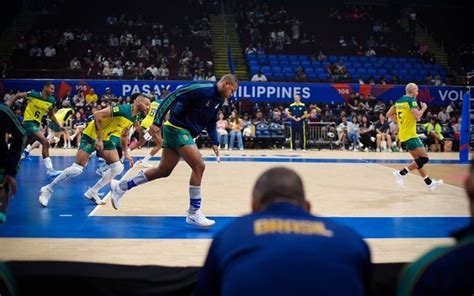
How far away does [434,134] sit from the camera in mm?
19328

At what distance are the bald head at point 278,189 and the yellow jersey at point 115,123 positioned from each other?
5793mm

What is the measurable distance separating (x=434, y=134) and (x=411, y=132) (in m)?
11.3

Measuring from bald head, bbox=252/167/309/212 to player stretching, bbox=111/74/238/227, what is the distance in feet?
12.2

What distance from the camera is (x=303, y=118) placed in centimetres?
1938

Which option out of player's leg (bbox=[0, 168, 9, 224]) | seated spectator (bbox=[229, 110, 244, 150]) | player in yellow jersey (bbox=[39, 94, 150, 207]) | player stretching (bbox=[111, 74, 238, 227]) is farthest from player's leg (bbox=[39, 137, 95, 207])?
seated spectator (bbox=[229, 110, 244, 150])

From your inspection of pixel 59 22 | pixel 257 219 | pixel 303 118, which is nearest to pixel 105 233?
pixel 257 219

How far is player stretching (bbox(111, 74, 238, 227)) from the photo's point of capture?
18.8 feet

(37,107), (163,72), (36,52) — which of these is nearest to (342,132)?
(163,72)

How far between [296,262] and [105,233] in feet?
13.1

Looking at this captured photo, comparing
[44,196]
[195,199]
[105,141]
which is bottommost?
[44,196]

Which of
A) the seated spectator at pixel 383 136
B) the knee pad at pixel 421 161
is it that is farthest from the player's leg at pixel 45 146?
the seated spectator at pixel 383 136

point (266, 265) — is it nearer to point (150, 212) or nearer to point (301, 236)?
point (301, 236)

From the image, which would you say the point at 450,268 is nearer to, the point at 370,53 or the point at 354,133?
the point at 354,133

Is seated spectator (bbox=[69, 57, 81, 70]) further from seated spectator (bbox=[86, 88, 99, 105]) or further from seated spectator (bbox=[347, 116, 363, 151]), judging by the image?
seated spectator (bbox=[347, 116, 363, 151])
